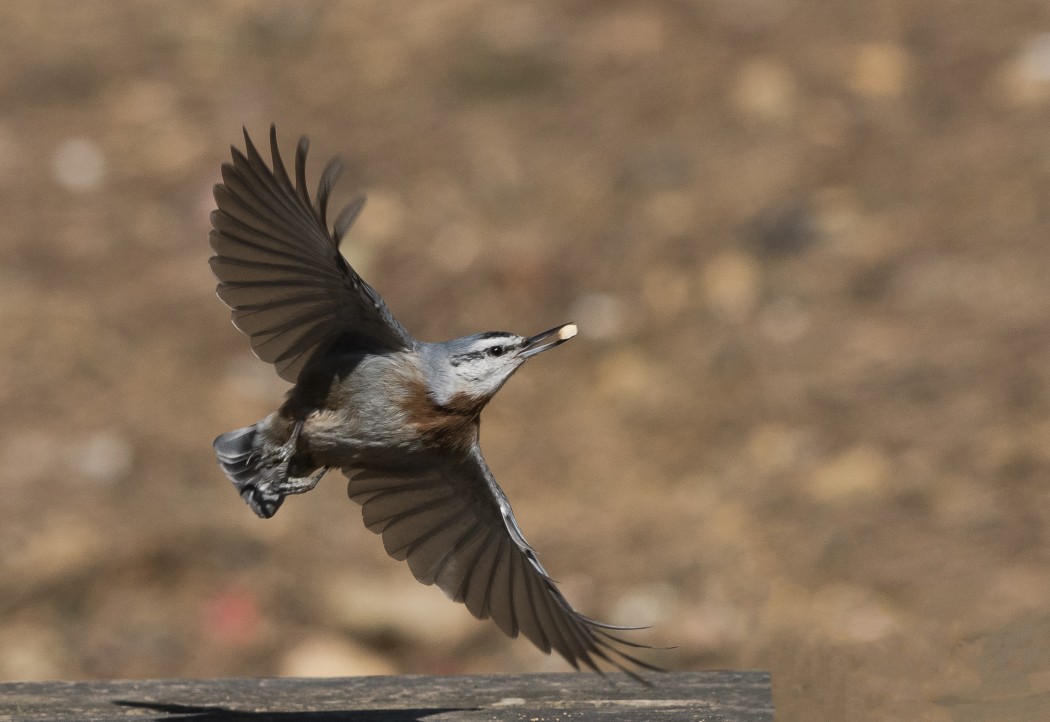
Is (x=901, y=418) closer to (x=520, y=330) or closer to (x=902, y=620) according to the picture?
(x=902, y=620)

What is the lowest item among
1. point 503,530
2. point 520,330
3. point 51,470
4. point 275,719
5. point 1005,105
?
point 275,719

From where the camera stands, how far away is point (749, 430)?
6684 mm

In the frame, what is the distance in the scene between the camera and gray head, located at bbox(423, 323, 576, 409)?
153 inches

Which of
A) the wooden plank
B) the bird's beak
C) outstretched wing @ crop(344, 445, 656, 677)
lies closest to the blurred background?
the wooden plank

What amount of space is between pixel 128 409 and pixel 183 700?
2987mm

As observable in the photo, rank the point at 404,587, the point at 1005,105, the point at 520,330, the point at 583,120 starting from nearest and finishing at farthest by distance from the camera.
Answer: the point at 404,587 → the point at 520,330 → the point at 1005,105 → the point at 583,120

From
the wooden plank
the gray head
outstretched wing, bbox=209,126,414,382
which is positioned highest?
outstretched wing, bbox=209,126,414,382

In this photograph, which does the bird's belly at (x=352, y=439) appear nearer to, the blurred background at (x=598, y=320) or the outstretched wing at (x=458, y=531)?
the outstretched wing at (x=458, y=531)

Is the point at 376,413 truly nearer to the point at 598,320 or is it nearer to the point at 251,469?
the point at 251,469

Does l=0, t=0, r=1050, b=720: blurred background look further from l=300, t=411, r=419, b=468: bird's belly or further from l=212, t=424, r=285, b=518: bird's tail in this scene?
l=212, t=424, r=285, b=518: bird's tail

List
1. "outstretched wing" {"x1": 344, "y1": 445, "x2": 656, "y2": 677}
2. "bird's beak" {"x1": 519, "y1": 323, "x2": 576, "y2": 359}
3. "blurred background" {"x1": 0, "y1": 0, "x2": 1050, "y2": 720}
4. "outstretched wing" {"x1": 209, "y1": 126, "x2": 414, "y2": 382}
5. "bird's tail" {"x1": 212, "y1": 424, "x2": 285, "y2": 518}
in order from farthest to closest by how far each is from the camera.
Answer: "blurred background" {"x1": 0, "y1": 0, "x2": 1050, "y2": 720} → "bird's tail" {"x1": 212, "y1": 424, "x2": 285, "y2": 518} → "outstretched wing" {"x1": 344, "y1": 445, "x2": 656, "y2": 677} → "bird's beak" {"x1": 519, "y1": 323, "x2": 576, "y2": 359} → "outstretched wing" {"x1": 209, "y1": 126, "x2": 414, "y2": 382}

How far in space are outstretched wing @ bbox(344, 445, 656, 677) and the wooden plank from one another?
18 centimetres

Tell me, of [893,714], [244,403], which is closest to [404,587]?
[244,403]

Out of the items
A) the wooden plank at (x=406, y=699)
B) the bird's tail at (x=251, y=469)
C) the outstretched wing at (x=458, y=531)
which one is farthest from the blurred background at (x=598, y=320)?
the bird's tail at (x=251, y=469)
